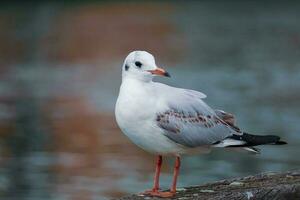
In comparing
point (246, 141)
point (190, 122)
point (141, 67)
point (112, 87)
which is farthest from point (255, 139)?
point (112, 87)

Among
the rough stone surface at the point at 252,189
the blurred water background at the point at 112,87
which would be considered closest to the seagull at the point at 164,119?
the rough stone surface at the point at 252,189

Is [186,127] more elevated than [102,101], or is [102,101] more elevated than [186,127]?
[102,101]

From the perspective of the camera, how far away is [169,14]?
40.3 metres

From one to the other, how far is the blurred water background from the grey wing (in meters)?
3.88

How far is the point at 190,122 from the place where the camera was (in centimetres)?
655

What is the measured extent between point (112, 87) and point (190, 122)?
43.0ft

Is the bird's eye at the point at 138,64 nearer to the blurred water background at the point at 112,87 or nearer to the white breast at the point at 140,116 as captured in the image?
the white breast at the point at 140,116

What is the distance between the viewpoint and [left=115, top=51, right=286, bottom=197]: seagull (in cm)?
627

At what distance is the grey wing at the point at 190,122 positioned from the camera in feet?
21.0

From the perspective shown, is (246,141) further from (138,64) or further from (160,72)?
(138,64)

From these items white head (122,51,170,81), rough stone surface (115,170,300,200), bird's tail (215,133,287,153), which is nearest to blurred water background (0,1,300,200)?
rough stone surface (115,170,300,200)

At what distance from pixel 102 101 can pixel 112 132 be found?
11.2ft

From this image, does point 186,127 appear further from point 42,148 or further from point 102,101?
point 102,101

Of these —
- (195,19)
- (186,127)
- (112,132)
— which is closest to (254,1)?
(195,19)
